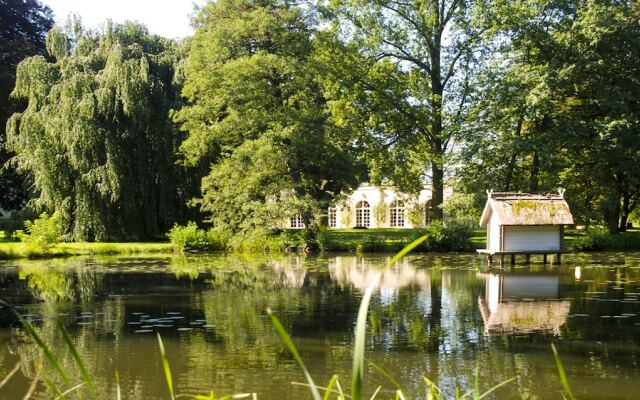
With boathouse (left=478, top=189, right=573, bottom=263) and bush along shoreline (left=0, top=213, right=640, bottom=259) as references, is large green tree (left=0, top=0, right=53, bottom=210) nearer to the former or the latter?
bush along shoreline (left=0, top=213, right=640, bottom=259)

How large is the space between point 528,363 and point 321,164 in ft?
72.5

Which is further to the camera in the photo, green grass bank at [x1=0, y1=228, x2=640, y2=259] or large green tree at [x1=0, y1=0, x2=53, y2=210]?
large green tree at [x1=0, y1=0, x2=53, y2=210]

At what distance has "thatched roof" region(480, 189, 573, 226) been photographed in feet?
70.1

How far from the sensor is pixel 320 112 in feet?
97.8

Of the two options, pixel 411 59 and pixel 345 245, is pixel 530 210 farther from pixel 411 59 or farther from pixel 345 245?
pixel 411 59

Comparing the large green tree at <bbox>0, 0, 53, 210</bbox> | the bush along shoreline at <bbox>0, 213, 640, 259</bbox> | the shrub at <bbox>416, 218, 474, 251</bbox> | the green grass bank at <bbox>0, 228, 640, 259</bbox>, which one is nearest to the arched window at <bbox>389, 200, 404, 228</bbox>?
the green grass bank at <bbox>0, 228, 640, 259</bbox>

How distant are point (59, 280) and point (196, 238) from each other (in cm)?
1154

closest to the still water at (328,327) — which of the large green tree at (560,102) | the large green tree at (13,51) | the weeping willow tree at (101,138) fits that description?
the weeping willow tree at (101,138)

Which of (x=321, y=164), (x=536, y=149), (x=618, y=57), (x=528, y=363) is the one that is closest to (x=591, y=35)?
(x=618, y=57)

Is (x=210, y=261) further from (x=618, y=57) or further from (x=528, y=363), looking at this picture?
(x=618, y=57)

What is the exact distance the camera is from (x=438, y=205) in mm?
31047

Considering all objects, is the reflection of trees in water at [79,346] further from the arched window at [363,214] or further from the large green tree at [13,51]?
the arched window at [363,214]

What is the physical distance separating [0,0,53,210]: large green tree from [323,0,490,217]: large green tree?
55.7 ft

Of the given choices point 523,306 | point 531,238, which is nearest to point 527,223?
point 531,238
